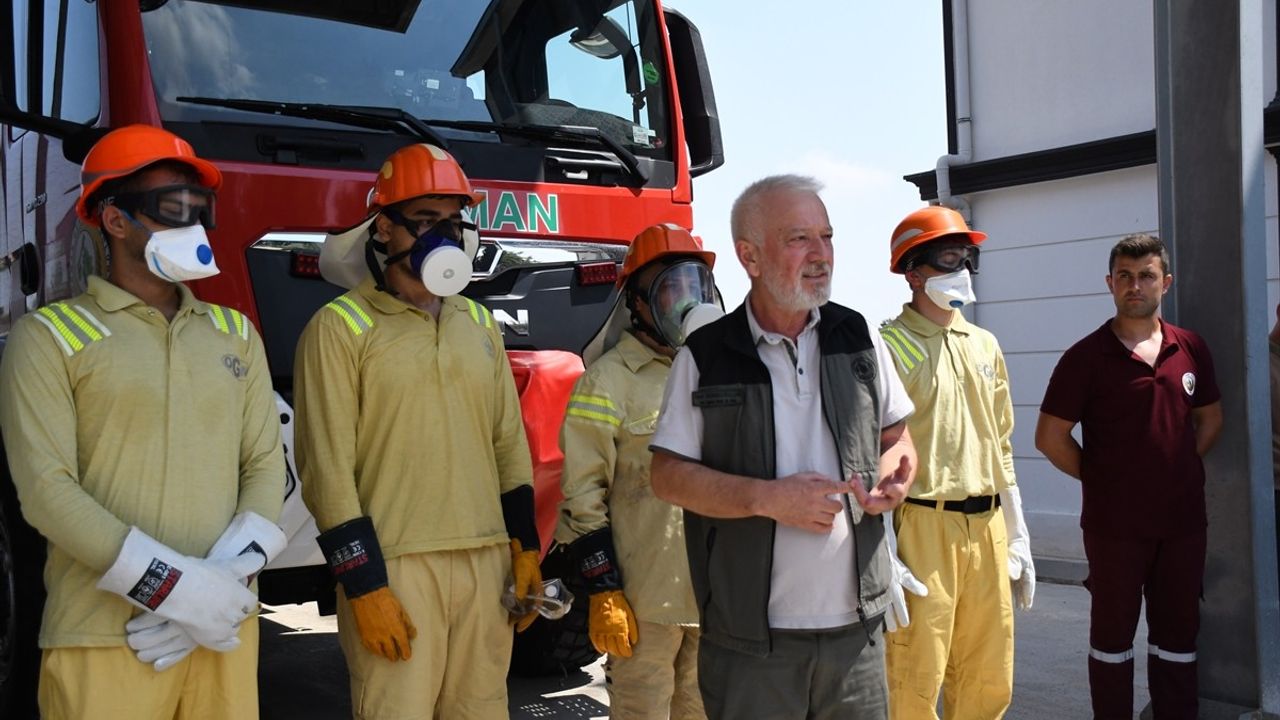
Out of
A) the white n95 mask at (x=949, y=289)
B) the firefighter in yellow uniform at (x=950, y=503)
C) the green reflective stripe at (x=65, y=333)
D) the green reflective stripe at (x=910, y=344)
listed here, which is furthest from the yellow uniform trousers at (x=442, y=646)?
the white n95 mask at (x=949, y=289)

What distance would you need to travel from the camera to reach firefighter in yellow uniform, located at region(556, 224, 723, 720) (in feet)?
11.6

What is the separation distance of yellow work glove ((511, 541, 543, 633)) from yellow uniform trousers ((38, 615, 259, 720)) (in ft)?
2.69

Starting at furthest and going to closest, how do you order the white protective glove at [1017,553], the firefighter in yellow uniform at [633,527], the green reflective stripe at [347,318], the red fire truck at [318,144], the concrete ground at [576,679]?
1. the concrete ground at [576,679]
2. the white protective glove at [1017,553]
3. the red fire truck at [318,144]
4. the firefighter in yellow uniform at [633,527]
5. the green reflective stripe at [347,318]

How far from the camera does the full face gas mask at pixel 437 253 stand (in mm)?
3354

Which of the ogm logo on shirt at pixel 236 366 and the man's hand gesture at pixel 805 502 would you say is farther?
the ogm logo on shirt at pixel 236 366

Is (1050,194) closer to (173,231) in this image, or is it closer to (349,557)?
(349,557)

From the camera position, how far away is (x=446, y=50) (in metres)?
4.80

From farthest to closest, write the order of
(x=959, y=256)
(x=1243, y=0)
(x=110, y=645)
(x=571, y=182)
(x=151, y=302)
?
1. (x=571, y=182)
2. (x=1243, y=0)
3. (x=959, y=256)
4. (x=151, y=302)
5. (x=110, y=645)

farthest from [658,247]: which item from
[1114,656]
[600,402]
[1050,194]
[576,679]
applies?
[1050,194]

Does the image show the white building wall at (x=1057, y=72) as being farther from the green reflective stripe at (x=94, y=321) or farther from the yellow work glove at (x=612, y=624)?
the green reflective stripe at (x=94, y=321)

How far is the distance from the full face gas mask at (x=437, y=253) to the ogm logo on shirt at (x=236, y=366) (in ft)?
1.73

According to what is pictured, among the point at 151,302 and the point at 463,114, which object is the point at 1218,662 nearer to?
the point at 463,114

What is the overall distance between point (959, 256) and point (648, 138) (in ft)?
5.36

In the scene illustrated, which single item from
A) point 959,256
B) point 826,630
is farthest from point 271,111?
point 826,630
